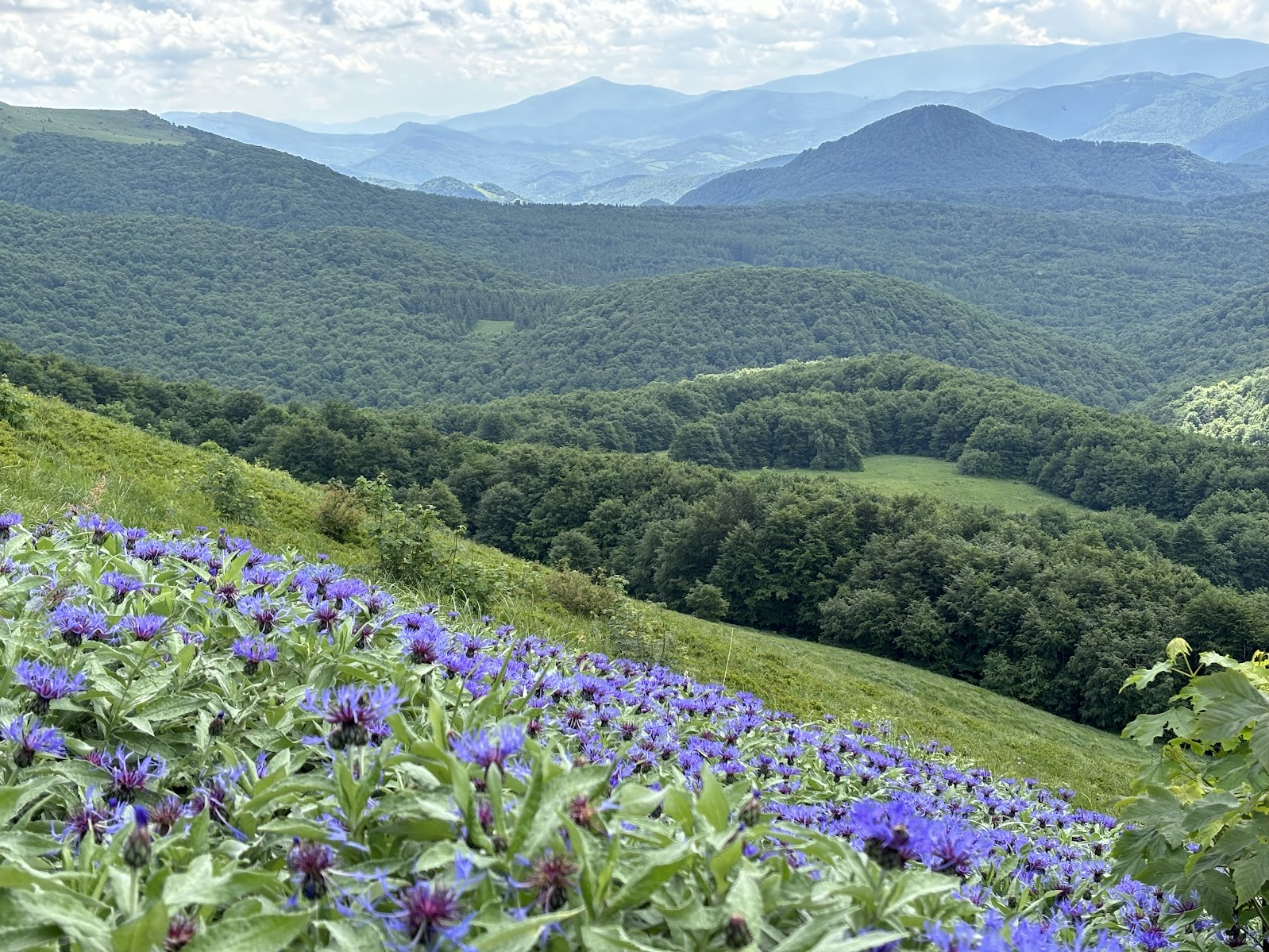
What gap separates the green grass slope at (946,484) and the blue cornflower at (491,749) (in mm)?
81577

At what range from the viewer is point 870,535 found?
48.0 meters

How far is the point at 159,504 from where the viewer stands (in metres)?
11.0

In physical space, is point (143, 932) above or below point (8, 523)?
above

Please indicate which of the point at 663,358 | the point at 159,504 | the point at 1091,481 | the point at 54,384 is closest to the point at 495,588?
the point at 159,504

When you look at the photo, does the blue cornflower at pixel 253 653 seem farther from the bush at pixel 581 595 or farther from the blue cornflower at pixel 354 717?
the bush at pixel 581 595

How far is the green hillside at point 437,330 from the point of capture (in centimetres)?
15475

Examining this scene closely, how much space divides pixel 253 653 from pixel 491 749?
49.7 inches

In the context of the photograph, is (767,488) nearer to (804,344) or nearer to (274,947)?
(274,947)

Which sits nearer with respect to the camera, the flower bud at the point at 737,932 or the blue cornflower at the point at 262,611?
the flower bud at the point at 737,932

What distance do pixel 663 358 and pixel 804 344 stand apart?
31919mm

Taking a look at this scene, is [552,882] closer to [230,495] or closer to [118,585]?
[118,585]

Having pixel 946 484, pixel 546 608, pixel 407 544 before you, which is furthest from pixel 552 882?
pixel 946 484

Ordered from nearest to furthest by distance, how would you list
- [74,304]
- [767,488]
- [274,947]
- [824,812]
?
[274,947] < [824,812] < [767,488] < [74,304]

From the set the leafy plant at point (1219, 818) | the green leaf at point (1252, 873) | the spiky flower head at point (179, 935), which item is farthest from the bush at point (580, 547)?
the spiky flower head at point (179, 935)
